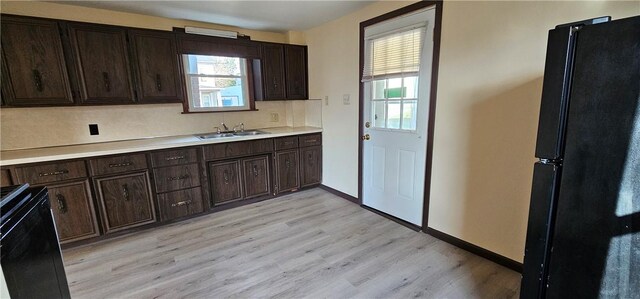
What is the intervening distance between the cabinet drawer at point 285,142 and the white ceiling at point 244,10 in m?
1.42

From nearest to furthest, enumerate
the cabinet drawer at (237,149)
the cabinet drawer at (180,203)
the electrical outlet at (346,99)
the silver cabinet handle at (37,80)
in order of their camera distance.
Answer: the silver cabinet handle at (37,80) < the cabinet drawer at (180,203) < the cabinet drawer at (237,149) < the electrical outlet at (346,99)

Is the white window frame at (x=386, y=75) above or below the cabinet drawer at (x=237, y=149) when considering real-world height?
above

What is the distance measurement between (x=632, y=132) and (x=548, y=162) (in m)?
0.27

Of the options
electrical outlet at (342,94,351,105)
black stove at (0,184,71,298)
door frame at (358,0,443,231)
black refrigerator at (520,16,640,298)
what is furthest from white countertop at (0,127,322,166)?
black refrigerator at (520,16,640,298)

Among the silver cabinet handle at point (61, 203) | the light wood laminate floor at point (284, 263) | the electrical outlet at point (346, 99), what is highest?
the electrical outlet at point (346, 99)

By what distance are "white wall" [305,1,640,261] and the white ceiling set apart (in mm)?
532

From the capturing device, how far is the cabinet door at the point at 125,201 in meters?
2.46

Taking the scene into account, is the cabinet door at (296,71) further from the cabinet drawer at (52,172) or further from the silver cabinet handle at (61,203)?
the silver cabinet handle at (61,203)

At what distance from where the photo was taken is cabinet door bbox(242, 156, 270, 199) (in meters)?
3.25

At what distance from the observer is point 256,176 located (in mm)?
3322

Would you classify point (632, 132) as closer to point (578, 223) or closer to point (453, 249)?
point (578, 223)

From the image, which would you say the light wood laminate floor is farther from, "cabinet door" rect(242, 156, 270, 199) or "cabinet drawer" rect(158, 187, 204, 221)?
"cabinet door" rect(242, 156, 270, 199)


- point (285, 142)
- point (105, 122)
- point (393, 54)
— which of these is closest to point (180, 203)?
point (105, 122)

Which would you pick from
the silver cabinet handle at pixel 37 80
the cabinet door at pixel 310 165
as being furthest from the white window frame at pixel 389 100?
the silver cabinet handle at pixel 37 80
